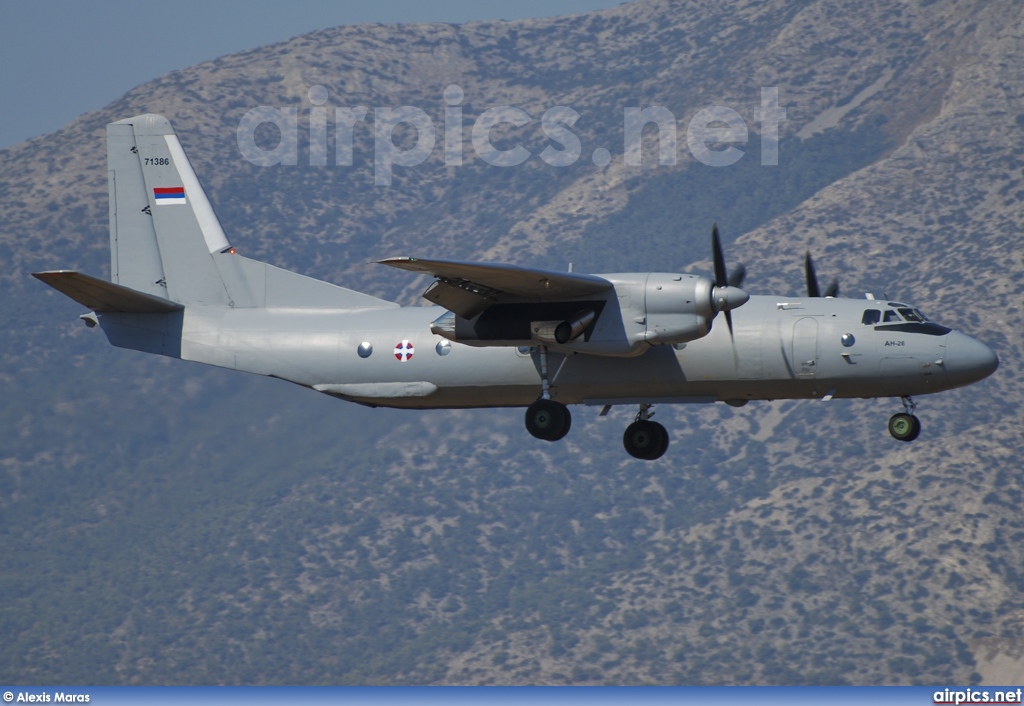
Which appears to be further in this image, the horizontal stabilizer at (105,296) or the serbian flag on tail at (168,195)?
the serbian flag on tail at (168,195)

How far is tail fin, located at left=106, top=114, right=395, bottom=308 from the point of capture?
4441cm

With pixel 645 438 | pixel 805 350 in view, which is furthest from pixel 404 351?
pixel 805 350

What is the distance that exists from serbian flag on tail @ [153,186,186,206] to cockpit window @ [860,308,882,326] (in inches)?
744

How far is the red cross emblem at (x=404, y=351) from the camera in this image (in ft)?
Answer: 137

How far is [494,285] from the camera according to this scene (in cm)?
3866

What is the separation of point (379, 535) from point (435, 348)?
4396 inches


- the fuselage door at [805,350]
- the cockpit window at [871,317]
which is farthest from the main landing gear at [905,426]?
the fuselage door at [805,350]

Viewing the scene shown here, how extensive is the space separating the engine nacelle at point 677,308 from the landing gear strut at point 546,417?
130 inches

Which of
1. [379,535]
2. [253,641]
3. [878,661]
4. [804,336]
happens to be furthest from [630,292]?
[379,535]

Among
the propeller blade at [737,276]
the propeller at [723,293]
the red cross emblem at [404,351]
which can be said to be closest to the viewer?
the propeller at [723,293]

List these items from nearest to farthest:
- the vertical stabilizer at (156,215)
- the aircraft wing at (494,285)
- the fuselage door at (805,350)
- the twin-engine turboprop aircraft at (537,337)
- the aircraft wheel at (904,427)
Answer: the aircraft wing at (494,285) < the twin-engine turboprop aircraft at (537,337) < the fuselage door at (805,350) < the aircraft wheel at (904,427) < the vertical stabilizer at (156,215)

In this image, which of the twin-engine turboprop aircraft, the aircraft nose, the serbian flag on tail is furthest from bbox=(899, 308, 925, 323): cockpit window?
the serbian flag on tail

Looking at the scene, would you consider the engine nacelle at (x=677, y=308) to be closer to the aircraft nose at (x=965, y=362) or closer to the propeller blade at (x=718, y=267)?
the propeller blade at (x=718, y=267)

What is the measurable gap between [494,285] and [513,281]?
560mm
